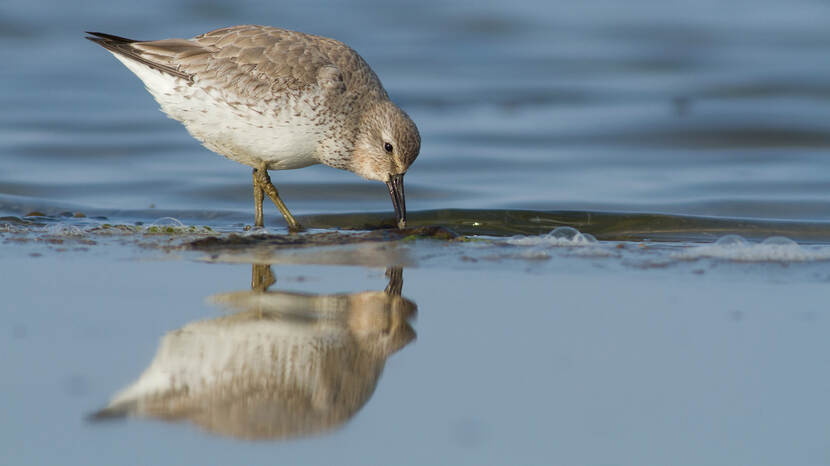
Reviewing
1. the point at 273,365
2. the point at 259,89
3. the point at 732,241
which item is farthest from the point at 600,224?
the point at 273,365

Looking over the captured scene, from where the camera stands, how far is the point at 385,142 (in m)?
6.73

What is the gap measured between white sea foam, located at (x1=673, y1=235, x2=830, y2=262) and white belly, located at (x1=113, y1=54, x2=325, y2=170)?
233 cm

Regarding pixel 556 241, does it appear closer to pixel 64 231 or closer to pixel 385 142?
pixel 385 142

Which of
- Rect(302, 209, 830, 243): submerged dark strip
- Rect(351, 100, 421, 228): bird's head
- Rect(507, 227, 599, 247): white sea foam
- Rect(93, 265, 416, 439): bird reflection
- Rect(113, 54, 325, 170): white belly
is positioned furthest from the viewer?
Rect(302, 209, 830, 243): submerged dark strip

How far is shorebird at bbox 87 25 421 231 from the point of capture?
20.6 ft

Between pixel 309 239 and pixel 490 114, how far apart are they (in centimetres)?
615

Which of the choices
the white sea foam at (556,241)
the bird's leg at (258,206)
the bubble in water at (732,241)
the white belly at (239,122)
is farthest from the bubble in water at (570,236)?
the bird's leg at (258,206)

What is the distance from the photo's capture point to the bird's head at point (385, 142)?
6668 millimetres

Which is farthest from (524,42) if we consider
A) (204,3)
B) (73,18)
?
(73,18)

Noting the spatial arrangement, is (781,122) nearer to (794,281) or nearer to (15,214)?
(794,281)

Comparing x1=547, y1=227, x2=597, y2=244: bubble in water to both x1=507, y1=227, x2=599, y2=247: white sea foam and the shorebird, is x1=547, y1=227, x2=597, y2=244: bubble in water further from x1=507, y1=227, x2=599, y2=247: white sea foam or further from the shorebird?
the shorebird

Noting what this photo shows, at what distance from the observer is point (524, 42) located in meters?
14.0

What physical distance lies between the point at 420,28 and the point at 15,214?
7917mm

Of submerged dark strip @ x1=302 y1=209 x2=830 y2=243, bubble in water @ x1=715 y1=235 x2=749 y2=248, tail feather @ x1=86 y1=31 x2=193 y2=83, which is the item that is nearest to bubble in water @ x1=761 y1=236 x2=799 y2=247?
bubble in water @ x1=715 y1=235 x2=749 y2=248
